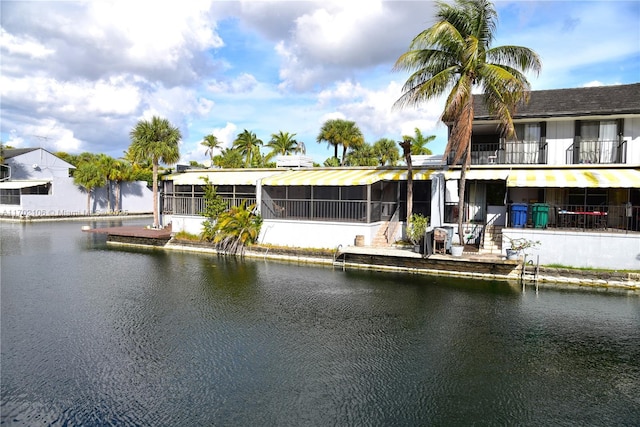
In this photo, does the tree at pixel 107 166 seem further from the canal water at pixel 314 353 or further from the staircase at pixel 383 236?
the staircase at pixel 383 236

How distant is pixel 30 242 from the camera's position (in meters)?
28.1

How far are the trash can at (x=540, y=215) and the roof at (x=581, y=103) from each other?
507cm

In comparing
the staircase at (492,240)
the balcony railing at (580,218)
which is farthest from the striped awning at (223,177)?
the balcony railing at (580,218)

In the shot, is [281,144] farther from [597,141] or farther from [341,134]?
[597,141]

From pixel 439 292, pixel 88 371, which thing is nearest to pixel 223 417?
pixel 88 371

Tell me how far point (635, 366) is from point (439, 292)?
6541 mm

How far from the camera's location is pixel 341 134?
138 ft

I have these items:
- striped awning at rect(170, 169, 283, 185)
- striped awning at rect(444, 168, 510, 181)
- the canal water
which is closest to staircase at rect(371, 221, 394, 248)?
striped awning at rect(444, 168, 510, 181)

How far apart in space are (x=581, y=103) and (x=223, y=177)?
19.6 metres

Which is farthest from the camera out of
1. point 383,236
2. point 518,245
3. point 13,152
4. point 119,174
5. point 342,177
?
point 13,152

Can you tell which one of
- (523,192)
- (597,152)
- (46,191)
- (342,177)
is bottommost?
(523,192)

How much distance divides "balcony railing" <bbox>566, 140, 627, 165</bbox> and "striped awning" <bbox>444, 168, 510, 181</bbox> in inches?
125

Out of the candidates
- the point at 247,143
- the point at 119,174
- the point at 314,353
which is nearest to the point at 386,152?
the point at 247,143

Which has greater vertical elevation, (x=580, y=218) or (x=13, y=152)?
(x=13, y=152)
